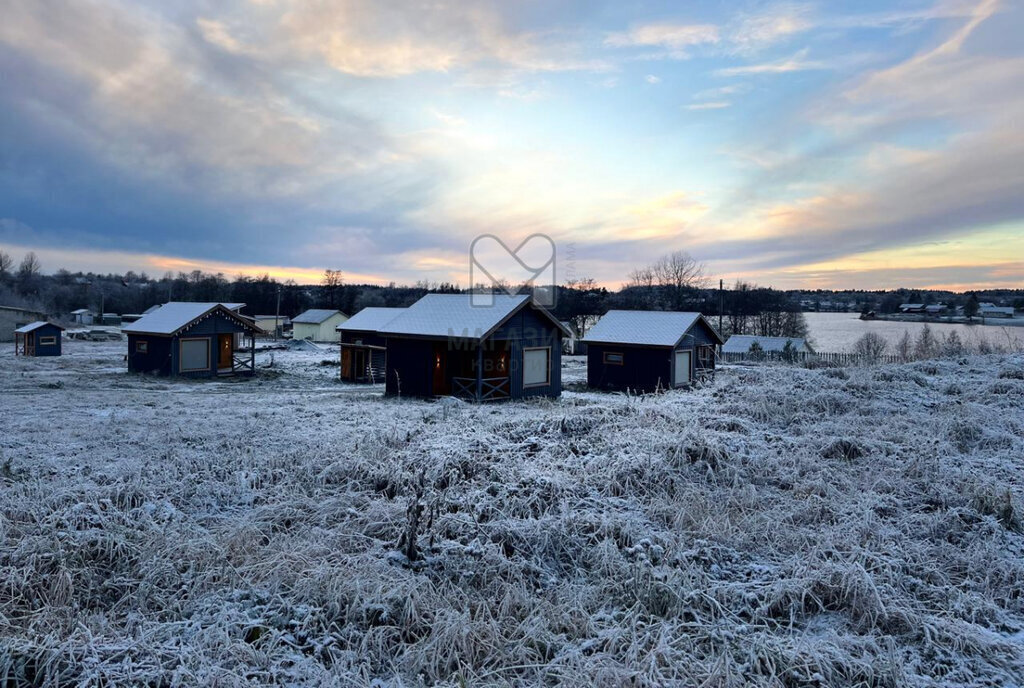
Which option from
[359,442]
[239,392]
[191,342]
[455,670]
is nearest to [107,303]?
[191,342]

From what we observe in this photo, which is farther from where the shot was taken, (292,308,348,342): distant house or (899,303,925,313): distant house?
(899,303,925,313): distant house

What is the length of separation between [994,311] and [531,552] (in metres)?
58.3

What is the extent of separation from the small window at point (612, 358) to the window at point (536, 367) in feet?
14.9

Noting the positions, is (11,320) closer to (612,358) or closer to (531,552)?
(612,358)

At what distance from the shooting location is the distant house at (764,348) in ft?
136

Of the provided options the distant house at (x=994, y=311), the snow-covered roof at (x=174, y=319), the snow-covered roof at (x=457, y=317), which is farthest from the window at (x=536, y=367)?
the distant house at (x=994, y=311)

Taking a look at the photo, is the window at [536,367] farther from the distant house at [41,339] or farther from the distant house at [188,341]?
the distant house at [41,339]

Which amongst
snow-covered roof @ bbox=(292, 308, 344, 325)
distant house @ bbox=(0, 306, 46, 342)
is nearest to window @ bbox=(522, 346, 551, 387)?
snow-covered roof @ bbox=(292, 308, 344, 325)

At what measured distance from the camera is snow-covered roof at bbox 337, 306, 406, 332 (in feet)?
98.7

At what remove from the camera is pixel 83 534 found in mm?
6164

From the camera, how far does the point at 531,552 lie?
6.29 m

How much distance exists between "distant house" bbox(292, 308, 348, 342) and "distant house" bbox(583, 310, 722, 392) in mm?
36554

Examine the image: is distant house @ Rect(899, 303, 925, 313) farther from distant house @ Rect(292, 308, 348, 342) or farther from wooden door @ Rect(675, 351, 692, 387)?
distant house @ Rect(292, 308, 348, 342)

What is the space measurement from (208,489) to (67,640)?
3.64 m
